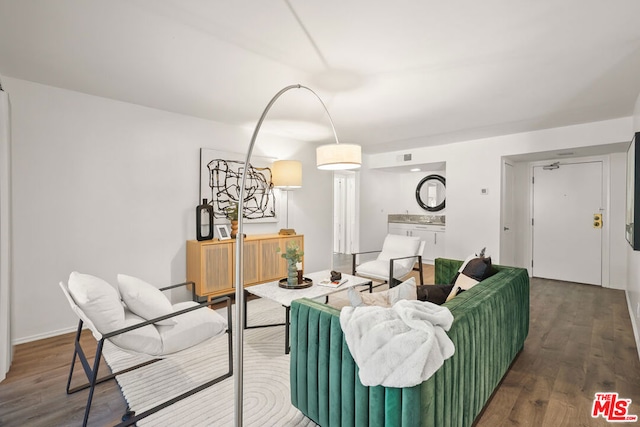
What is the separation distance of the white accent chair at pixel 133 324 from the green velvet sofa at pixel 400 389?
769 mm

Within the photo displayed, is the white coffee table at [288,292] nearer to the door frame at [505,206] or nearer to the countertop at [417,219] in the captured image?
the door frame at [505,206]

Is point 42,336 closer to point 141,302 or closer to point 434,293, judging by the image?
point 141,302

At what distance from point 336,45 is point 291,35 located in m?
0.32

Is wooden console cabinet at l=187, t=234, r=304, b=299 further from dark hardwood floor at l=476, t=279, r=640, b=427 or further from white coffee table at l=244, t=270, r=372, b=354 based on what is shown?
dark hardwood floor at l=476, t=279, r=640, b=427

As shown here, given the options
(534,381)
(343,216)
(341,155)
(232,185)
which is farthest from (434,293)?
(343,216)

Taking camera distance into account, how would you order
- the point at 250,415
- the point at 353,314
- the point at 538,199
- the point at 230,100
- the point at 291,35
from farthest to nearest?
1. the point at 538,199
2. the point at 230,100
3. the point at 291,35
4. the point at 250,415
5. the point at 353,314

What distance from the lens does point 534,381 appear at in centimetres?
223

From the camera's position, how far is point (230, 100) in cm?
328

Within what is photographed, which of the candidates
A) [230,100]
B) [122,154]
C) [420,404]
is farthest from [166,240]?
[420,404]

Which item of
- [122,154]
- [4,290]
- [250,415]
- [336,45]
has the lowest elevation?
[250,415]

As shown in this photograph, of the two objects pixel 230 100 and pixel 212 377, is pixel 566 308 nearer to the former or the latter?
pixel 212 377

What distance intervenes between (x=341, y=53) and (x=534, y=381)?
274cm

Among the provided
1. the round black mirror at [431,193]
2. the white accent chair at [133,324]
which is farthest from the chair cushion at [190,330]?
the round black mirror at [431,193]

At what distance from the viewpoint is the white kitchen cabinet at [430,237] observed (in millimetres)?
6375
